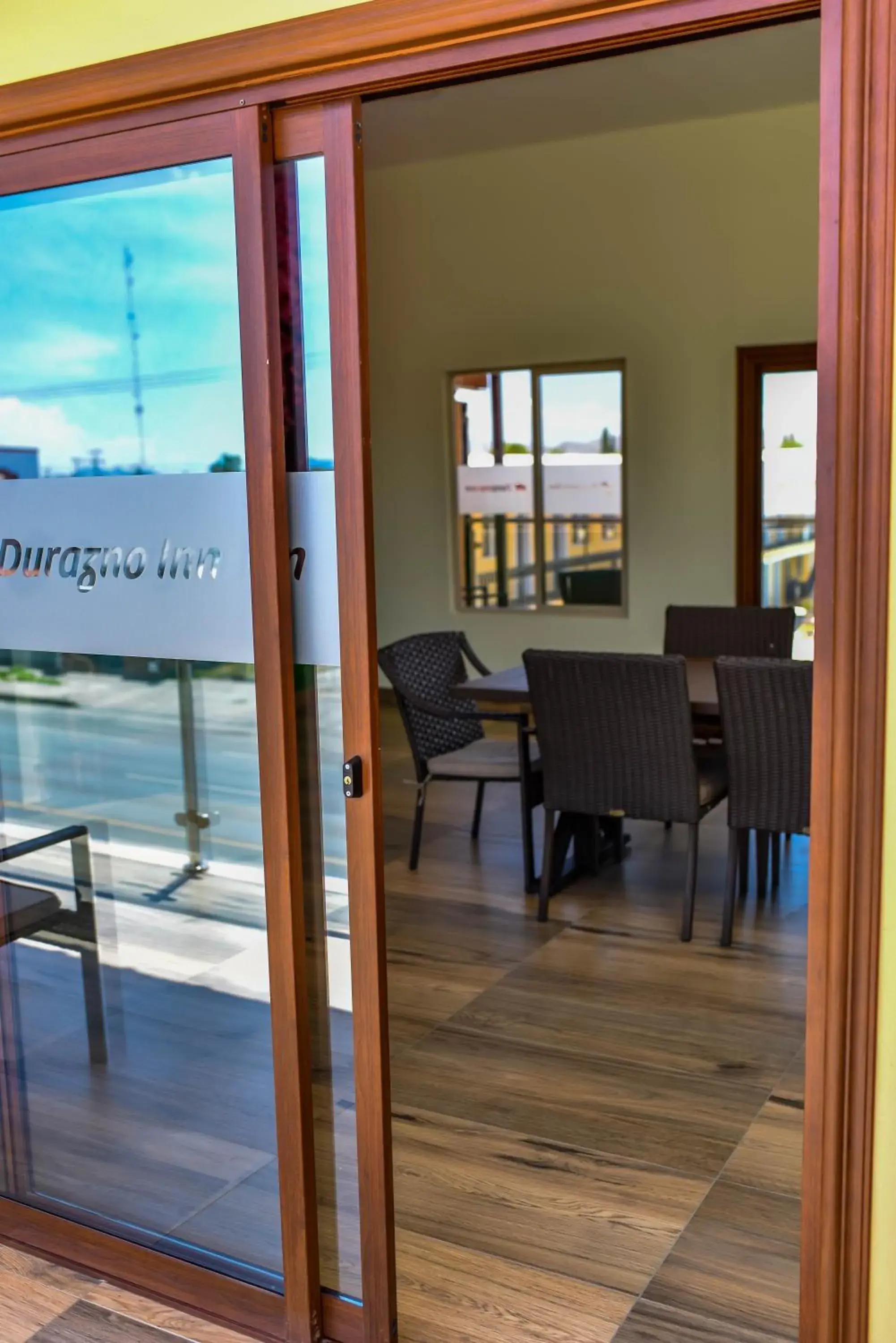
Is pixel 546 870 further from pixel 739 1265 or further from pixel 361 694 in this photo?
pixel 361 694

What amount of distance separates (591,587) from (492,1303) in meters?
6.14

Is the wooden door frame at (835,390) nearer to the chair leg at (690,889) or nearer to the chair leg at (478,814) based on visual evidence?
the chair leg at (690,889)

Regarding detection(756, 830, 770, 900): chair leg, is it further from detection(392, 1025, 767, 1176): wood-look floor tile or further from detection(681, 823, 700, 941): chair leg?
detection(392, 1025, 767, 1176): wood-look floor tile

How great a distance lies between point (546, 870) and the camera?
14.3 ft

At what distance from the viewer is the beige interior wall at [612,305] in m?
7.24

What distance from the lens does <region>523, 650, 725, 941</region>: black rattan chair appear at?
13.2 ft

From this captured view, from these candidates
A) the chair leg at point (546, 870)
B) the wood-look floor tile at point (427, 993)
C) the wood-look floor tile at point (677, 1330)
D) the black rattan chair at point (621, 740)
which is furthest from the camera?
the chair leg at point (546, 870)

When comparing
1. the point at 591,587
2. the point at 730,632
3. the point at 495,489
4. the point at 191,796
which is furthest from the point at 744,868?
the point at 495,489

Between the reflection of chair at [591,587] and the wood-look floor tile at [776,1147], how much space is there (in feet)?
16.9

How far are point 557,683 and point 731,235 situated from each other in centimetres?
424

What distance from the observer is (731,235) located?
7320 mm

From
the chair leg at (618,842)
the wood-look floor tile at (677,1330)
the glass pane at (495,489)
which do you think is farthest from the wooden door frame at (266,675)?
the glass pane at (495,489)

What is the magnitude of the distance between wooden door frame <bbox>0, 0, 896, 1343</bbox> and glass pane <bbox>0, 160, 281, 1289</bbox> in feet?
1.17

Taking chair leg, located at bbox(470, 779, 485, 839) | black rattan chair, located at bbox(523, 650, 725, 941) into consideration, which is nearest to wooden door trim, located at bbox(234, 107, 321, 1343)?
black rattan chair, located at bbox(523, 650, 725, 941)
